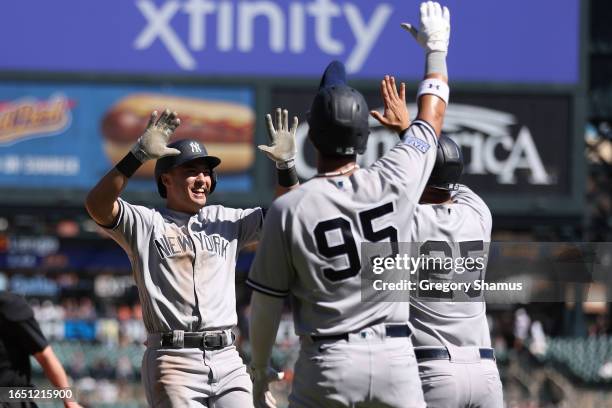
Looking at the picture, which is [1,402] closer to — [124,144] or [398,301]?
[398,301]

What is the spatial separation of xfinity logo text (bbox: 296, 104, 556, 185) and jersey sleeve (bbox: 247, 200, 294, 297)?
56.3 ft

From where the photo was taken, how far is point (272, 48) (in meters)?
22.8

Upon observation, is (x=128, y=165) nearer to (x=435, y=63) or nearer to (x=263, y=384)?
(x=263, y=384)

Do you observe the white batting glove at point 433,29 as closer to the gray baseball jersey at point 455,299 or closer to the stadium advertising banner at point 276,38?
the gray baseball jersey at point 455,299

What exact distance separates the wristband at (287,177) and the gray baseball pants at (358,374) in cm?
183

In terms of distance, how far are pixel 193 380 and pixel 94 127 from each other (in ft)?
53.2

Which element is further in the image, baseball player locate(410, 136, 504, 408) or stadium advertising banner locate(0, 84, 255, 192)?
stadium advertising banner locate(0, 84, 255, 192)

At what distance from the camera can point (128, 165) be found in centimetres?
643

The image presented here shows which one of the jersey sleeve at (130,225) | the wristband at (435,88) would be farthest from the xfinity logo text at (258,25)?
the wristband at (435,88)

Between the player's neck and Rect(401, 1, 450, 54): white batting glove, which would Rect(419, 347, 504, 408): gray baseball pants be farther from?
Rect(401, 1, 450, 54): white batting glove

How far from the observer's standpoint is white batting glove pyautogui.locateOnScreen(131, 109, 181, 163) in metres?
6.33

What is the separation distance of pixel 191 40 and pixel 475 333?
16730 mm

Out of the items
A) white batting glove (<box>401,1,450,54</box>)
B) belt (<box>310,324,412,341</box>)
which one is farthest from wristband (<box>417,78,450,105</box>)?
belt (<box>310,324,412,341</box>)

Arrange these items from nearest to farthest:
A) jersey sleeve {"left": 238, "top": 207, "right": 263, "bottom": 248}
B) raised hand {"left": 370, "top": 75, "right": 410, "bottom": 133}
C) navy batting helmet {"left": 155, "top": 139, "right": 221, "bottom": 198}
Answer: raised hand {"left": 370, "top": 75, "right": 410, "bottom": 133}, navy batting helmet {"left": 155, "top": 139, "right": 221, "bottom": 198}, jersey sleeve {"left": 238, "top": 207, "right": 263, "bottom": 248}
